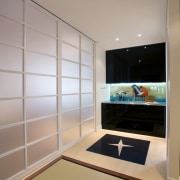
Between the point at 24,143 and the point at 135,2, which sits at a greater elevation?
the point at 135,2

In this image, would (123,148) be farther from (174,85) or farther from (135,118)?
(174,85)

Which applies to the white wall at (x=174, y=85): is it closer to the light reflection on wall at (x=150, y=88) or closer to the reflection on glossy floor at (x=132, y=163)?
the reflection on glossy floor at (x=132, y=163)

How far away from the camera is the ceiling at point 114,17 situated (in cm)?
228

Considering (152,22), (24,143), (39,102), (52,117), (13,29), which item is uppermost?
(152,22)

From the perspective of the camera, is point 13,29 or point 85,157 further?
point 85,157

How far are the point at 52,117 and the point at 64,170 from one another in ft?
2.99

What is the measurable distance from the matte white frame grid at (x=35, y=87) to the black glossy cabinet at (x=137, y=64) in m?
1.50

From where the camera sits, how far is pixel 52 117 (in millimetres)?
2639

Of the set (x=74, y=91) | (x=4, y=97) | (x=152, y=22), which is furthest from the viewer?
(x=74, y=91)

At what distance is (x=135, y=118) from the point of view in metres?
4.02

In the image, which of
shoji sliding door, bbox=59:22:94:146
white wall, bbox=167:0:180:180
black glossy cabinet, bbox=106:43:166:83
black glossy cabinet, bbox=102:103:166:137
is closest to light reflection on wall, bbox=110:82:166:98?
black glossy cabinet, bbox=106:43:166:83

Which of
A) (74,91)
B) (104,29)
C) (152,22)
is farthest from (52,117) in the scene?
(152,22)

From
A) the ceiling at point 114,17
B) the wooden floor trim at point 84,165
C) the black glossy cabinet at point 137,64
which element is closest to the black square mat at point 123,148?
the wooden floor trim at point 84,165

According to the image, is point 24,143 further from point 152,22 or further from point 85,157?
point 152,22
